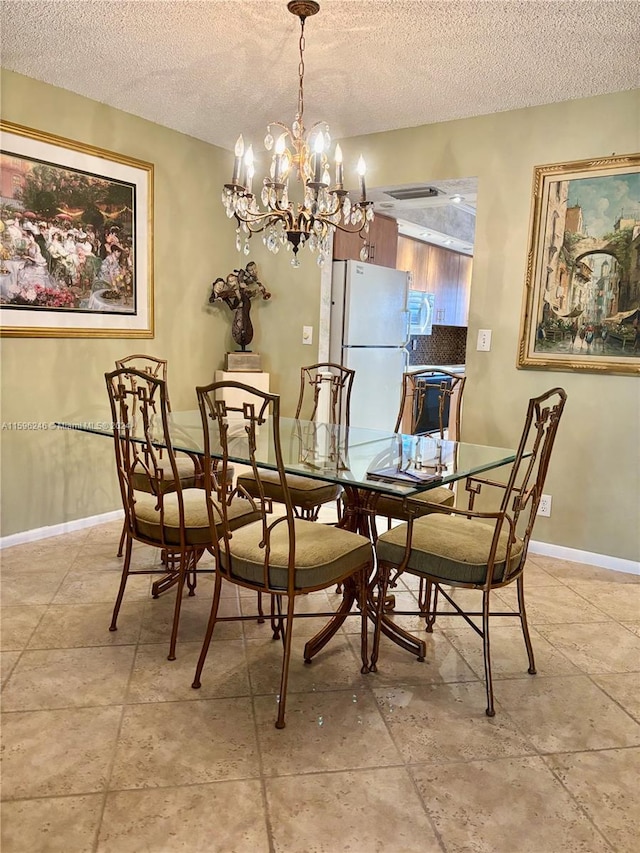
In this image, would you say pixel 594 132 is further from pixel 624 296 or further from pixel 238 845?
pixel 238 845

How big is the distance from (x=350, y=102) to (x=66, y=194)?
5.33 feet

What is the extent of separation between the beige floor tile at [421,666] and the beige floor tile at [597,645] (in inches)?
17.5

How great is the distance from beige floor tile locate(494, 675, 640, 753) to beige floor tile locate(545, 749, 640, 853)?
5cm

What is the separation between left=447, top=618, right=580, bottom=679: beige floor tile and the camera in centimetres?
227

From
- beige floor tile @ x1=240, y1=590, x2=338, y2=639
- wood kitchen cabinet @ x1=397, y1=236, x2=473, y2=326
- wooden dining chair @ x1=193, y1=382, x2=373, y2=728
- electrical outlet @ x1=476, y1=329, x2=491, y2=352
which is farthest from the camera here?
wood kitchen cabinet @ x1=397, y1=236, x2=473, y2=326

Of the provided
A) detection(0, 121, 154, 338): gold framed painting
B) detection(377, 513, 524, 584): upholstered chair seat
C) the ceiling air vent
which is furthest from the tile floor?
the ceiling air vent

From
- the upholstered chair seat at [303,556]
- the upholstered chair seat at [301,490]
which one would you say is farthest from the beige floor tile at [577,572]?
the upholstered chair seat at [303,556]

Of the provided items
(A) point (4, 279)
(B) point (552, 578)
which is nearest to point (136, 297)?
(A) point (4, 279)

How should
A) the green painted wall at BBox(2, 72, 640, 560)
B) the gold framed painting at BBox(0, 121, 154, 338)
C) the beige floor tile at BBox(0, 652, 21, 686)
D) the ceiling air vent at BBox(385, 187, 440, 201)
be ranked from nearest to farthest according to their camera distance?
the beige floor tile at BBox(0, 652, 21, 686) → the gold framed painting at BBox(0, 121, 154, 338) → the green painted wall at BBox(2, 72, 640, 560) → the ceiling air vent at BBox(385, 187, 440, 201)

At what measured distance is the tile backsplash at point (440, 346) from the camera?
6587mm

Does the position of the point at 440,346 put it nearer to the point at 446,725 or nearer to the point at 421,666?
the point at 421,666

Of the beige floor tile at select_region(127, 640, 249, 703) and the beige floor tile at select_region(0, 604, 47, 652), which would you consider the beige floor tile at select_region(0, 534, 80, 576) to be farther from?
the beige floor tile at select_region(127, 640, 249, 703)

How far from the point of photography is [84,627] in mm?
2475

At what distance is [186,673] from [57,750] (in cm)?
50
